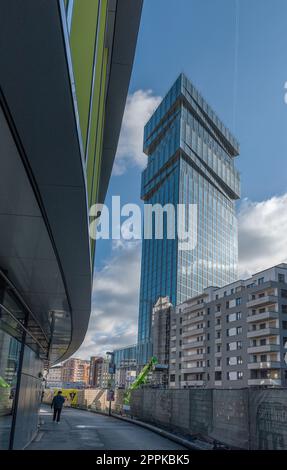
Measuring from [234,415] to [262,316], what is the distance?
2324 inches

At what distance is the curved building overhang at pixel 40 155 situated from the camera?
228 centimetres

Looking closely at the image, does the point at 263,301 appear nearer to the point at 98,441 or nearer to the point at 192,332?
the point at 192,332

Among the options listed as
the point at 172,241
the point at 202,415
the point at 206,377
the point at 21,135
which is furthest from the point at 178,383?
the point at 21,135

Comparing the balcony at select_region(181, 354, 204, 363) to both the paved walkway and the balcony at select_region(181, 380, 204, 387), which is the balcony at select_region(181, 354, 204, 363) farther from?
Result: the paved walkway

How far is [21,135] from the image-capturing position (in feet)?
10.7

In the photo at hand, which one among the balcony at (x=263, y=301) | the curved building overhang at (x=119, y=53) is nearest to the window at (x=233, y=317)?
the balcony at (x=263, y=301)

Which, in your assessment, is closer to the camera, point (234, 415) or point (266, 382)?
point (234, 415)

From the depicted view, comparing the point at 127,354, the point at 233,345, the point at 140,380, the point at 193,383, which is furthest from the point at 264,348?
the point at 127,354

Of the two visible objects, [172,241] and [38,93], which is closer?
[38,93]

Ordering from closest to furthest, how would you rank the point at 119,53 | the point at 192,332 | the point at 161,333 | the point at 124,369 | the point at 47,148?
the point at 47,148 → the point at 119,53 → the point at 192,332 → the point at 161,333 → the point at 124,369

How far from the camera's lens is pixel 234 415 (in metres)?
10.9

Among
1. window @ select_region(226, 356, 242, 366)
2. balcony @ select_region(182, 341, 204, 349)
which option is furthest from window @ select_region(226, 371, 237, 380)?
balcony @ select_region(182, 341, 204, 349)
